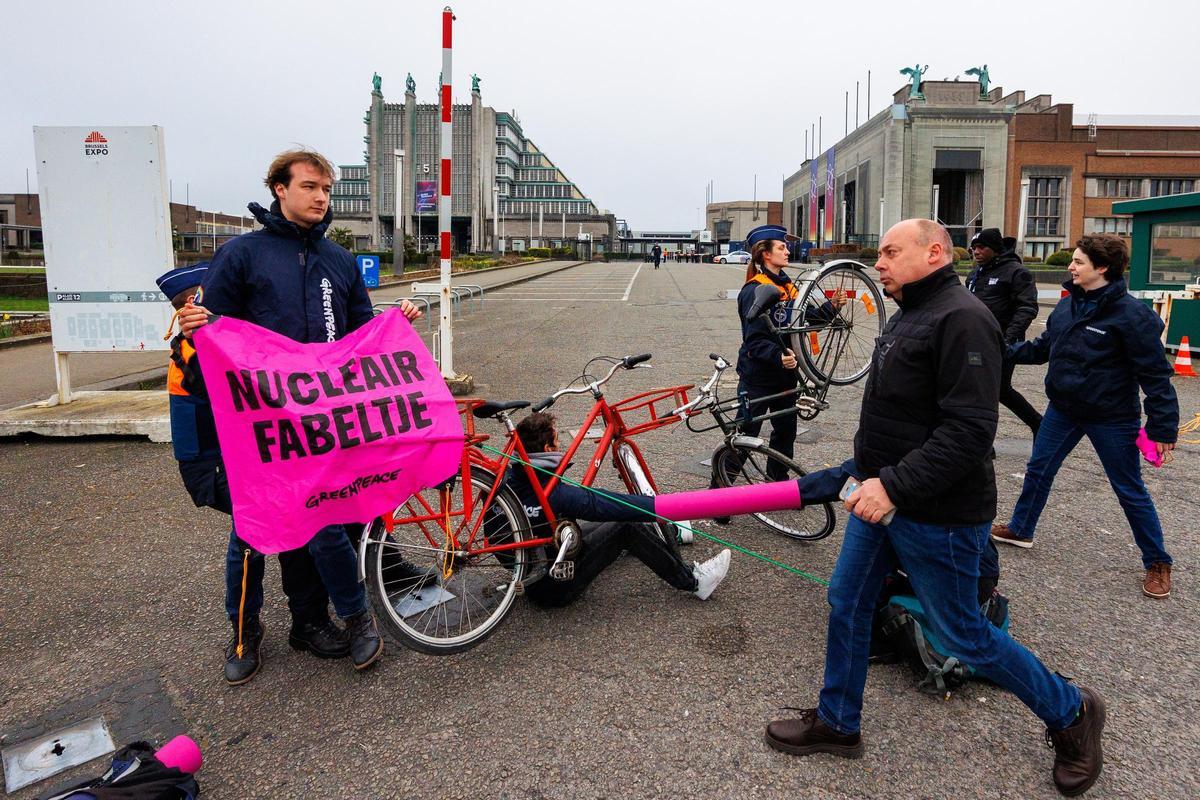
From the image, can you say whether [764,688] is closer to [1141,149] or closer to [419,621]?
[419,621]

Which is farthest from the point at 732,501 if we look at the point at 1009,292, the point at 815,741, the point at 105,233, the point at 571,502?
the point at 105,233

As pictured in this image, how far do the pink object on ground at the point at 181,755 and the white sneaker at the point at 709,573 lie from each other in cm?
240

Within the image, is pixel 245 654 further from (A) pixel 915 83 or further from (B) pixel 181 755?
(A) pixel 915 83

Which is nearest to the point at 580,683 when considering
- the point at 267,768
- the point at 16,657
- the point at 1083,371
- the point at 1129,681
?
the point at 267,768

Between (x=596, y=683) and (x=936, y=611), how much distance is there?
1.43m

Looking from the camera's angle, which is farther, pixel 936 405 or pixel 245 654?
pixel 245 654

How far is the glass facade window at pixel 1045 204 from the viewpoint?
64.0 m

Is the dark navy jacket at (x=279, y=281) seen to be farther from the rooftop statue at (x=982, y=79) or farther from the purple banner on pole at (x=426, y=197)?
the purple banner on pole at (x=426, y=197)

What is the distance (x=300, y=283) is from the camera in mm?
3389

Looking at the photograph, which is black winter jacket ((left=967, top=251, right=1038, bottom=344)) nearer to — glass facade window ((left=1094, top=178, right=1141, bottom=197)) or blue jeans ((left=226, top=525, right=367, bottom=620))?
blue jeans ((left=226, top=525, right=367, bottom=620))

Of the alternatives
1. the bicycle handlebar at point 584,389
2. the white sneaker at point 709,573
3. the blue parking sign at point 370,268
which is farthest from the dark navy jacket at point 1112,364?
the blue parking sign at point 370,268

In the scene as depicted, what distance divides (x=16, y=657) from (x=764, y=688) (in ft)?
11.1

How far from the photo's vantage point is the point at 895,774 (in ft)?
9.09

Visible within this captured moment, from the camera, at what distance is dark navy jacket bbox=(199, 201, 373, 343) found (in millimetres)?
3262
